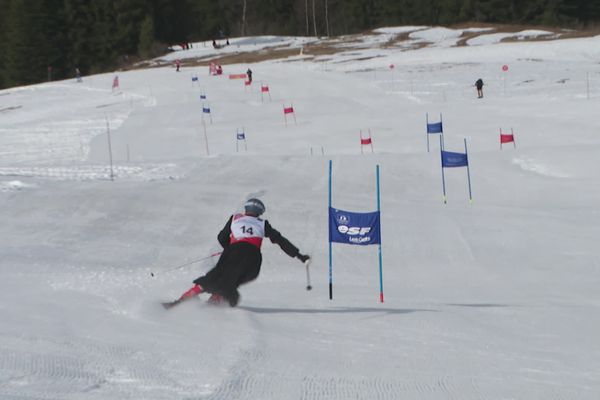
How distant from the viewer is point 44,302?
8.53m

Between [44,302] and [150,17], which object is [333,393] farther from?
[150,17]

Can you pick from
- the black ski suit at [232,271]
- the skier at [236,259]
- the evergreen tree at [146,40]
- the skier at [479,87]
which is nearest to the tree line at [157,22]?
the evergreen tree at [146,40]

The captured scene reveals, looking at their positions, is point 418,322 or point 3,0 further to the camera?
point 3,0

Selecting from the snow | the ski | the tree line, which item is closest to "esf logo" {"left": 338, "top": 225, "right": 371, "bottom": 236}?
the snow

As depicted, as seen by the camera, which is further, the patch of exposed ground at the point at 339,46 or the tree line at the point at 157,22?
the tree line at the point at 157,22

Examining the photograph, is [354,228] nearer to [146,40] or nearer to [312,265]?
[312,265]

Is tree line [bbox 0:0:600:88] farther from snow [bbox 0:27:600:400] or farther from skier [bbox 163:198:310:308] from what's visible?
skier [bbox 163:198:310:308]

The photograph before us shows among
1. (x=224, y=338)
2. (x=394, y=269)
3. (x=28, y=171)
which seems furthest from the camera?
(x=28, y=171)

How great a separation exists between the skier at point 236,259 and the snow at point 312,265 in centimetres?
22

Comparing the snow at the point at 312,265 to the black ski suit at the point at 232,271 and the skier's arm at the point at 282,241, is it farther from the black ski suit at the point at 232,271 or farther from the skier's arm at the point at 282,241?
the skier's arm at the point at 282,241

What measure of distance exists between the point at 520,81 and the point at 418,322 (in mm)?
39191

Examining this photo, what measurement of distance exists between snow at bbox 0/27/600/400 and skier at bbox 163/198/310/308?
0.73 ft

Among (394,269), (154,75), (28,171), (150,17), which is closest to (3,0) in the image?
(150,17)

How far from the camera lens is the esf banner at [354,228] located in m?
9.49
